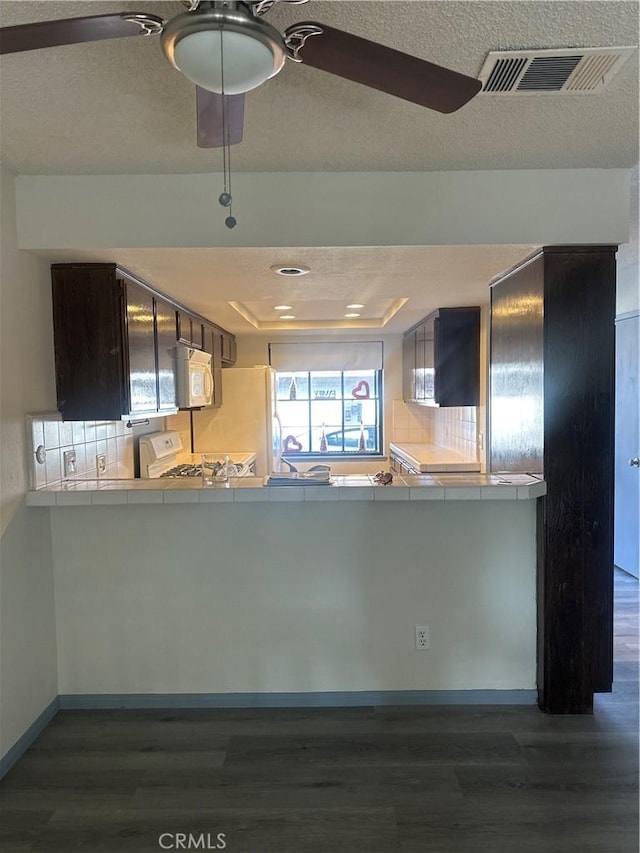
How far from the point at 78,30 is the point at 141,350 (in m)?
1.75

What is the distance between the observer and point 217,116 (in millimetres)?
1317

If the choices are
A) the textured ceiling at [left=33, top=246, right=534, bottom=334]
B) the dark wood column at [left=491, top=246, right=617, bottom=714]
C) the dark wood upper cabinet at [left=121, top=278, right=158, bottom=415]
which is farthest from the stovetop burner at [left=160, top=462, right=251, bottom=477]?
the dark wood column at [left=491, top=246, right=617, bottom=714]

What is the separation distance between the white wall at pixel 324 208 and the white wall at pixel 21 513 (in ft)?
0.55

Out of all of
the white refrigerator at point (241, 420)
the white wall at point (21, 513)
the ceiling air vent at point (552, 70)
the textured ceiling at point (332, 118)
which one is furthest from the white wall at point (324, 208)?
the white refrigerator at point (241, 420)

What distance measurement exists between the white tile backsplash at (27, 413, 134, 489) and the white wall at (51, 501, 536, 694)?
0.36m

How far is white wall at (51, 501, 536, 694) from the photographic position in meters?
2.41

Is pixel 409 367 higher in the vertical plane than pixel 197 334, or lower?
lower

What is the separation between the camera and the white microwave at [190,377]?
10.8 ft

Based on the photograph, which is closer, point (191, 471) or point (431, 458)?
point (191, 471)

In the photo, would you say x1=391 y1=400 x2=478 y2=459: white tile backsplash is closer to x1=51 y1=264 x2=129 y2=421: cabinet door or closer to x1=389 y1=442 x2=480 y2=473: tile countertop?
x1=389 y1=442 x2=480 y2=473: tile countertop

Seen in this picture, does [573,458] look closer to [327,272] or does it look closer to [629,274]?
[327,272]

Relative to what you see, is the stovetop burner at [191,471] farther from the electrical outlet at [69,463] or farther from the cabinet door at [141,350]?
the electrical outlet at [69,463]

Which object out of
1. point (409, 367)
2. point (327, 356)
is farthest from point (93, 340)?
point (327, 356)

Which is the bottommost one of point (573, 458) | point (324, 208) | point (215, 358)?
point (573, 458)
